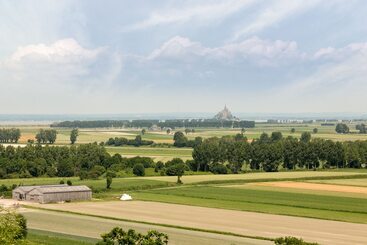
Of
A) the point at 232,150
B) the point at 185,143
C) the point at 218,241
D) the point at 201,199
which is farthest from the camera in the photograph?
the point at 185,143

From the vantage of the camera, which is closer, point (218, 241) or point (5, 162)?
point (218, 241)

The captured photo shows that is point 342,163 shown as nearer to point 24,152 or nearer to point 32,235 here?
point 24,152

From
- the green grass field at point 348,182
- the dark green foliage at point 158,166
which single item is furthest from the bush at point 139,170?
the green grass field at point 348,182

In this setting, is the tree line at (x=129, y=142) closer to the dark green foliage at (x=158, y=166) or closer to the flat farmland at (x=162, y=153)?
the flat farmland at (x=162, y=153)

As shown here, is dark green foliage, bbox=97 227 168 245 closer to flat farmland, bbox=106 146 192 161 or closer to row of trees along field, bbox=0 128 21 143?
flat farmland, bbox=106 146 192 161

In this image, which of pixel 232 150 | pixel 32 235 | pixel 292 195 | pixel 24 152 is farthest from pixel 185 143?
pixel 32 235

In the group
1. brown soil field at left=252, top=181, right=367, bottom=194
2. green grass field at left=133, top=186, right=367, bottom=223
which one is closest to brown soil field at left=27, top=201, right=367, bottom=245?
green grass field at left=133, top=186, right=367, bottom=223
